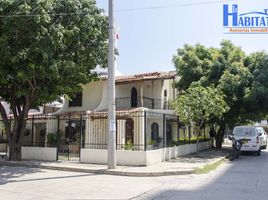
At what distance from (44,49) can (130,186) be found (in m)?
6.77

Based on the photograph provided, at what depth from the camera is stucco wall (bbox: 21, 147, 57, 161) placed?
19312 mm

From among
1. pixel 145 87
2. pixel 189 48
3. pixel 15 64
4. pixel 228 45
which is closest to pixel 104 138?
pixel 15 64

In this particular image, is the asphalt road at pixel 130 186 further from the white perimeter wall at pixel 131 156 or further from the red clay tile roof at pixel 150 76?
the red clay tile roof at pixel 150 76

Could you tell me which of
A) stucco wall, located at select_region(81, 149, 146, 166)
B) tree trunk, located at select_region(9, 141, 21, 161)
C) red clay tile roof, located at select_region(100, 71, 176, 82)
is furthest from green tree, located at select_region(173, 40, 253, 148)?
tree trunk, located at select_region(9, 141, 21, 161)

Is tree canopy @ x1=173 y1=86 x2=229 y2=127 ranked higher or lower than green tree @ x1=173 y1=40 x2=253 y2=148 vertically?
lower

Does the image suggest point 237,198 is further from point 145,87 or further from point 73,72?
point 145,87

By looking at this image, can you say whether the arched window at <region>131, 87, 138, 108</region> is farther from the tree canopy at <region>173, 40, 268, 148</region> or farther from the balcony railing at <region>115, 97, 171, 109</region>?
the tree canopy at <region>173, 40, 268, 148</region>

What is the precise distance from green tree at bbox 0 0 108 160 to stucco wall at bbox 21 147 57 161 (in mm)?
1136

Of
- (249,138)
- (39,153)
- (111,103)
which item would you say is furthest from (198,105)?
(39,153)

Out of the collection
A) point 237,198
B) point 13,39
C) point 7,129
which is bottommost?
point 237,198

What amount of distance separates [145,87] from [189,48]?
443 cm

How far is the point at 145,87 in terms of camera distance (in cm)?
2889

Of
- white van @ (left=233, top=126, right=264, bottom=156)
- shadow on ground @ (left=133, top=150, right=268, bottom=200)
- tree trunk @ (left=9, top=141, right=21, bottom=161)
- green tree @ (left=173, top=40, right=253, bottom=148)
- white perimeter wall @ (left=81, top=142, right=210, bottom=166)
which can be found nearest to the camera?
shadow on ground @ (left=133, top=150, right=268, bottom=200)

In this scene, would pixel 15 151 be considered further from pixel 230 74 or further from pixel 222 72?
pixel 222 72
